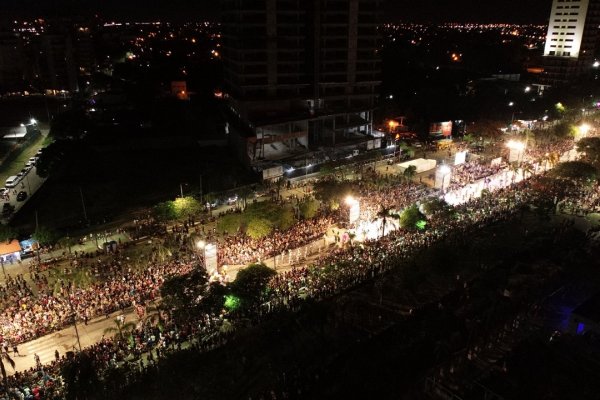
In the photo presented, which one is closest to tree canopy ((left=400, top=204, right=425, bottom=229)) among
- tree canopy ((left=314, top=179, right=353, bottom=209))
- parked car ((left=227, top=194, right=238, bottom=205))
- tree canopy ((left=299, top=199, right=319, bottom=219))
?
tree canopy ((left=314, top=179, right=353, bottom=209))

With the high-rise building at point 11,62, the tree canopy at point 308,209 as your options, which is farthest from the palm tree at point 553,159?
the high-rise building at point 11,62

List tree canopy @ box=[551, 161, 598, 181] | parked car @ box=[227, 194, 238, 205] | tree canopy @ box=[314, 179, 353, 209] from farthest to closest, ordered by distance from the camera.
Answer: parked car @ box=[227, 194, 238, 205] < tree canopy @ box=[551, 161, 598, 181] < tree canopy @ box=[314, 179, 353, 209]

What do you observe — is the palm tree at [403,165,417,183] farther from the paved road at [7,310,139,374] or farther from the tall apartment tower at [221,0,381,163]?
the paved road at [7,310,139,374]

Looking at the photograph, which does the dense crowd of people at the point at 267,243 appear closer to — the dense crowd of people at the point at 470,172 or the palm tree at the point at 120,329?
the palm tree at the point at 120,329

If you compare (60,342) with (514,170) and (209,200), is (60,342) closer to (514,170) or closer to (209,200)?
(209,200)

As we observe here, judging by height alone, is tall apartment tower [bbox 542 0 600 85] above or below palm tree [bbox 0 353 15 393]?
above

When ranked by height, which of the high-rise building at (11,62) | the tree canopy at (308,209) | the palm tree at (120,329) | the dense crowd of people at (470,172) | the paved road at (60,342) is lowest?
the paved road at (60,342)
